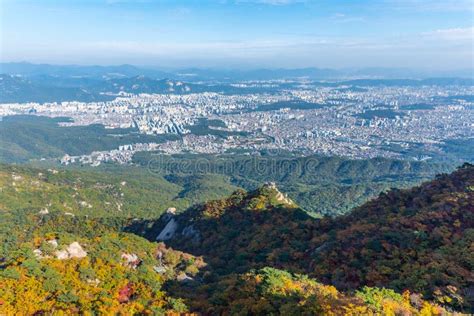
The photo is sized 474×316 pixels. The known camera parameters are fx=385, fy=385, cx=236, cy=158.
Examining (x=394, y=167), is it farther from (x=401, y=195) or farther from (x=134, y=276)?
(x=134, y=276)

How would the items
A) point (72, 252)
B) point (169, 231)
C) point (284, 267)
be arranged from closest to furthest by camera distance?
1. point (72, 252)
2. point (284, 267)
3. point (169, 231)

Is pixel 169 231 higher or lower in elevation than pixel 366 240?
lower

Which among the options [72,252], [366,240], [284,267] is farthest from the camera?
[284,267]

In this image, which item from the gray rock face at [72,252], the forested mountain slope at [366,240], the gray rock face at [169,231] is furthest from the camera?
the gray rock face at [169,231]

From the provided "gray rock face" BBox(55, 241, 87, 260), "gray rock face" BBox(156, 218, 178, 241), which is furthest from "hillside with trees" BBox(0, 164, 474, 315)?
"gray rock face" BBox(156, 218, 178, 241)

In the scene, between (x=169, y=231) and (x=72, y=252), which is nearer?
(x=72, y=252)

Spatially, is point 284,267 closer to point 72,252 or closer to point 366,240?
point 366,240

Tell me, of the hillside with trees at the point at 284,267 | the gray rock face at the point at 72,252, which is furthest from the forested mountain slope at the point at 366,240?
the gray rock face at the point at 72,252

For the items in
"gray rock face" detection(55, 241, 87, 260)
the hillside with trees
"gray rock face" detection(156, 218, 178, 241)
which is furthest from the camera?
"gray rock face" detection(156, 218, 178, 241)

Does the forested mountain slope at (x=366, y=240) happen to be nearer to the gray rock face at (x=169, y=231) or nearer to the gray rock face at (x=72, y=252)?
the gray rock face at (x=169, y=231)

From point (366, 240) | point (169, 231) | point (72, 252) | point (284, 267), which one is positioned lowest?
point (169, 231)

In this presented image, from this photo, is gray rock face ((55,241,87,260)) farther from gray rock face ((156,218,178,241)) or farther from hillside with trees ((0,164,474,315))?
→ gray rock face ((156,218,178,241))

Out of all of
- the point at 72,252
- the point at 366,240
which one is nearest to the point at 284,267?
the point at 366,240
